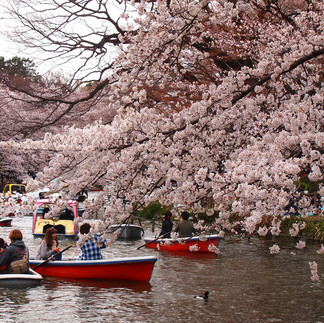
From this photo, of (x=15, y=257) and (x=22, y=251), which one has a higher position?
(x=22, y=251)

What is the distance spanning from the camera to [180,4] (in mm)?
7477

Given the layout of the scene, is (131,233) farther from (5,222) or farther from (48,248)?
(48,248)

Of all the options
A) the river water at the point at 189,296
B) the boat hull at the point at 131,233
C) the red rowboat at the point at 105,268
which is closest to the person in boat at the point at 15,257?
the river water at the point at 189,296

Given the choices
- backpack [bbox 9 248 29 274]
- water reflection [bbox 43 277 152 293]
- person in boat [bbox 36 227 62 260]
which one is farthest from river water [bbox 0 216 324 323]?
person in boat [bbox 36 227 62 260]

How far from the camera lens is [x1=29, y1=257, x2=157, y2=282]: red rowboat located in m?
12.5

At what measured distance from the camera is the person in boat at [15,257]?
11.7 meters

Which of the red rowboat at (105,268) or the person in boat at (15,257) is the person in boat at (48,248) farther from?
the person in boat at (15,257)

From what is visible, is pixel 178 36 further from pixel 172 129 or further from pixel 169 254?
pixel 169 254

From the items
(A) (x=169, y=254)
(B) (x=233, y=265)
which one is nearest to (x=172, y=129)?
(B) (x=233, y=265)

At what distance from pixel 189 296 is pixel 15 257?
3792 mm

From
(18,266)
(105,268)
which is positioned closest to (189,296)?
(105,268)

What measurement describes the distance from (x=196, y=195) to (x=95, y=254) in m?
6.11

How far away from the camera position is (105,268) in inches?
501

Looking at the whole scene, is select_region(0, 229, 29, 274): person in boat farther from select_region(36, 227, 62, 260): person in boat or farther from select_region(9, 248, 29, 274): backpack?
select_region(36, 227, 62, 260): person in boat
